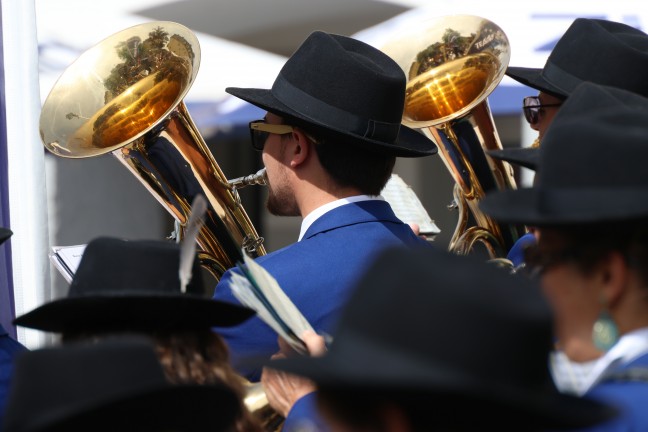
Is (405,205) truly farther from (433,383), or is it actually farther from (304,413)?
(433,383)

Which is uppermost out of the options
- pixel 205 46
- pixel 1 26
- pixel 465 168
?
pixel 1 26

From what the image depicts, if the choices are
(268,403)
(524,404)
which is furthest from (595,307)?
(268,403)

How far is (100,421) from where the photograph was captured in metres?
1.32

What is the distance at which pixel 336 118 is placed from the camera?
2600 millimetres

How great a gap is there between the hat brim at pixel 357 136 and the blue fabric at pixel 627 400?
127 cm

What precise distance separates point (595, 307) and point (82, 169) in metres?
6.50

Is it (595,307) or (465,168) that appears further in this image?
(465,168)

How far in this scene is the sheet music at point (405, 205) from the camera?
351 centimetres

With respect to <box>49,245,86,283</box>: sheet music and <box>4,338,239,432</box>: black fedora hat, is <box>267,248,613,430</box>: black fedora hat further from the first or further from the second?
<box>49,245,86,283</box>: sheet music

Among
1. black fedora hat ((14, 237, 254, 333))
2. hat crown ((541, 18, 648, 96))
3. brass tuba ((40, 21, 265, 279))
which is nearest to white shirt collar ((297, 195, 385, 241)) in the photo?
brass tuba ((40, 21, 265, 279))

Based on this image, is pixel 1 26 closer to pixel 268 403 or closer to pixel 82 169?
pixel 268 403

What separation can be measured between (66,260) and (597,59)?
4.79 feet

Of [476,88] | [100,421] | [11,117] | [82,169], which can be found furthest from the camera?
[82,169]

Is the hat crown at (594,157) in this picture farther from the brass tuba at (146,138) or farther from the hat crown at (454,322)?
the brass tuba at (146,138)
